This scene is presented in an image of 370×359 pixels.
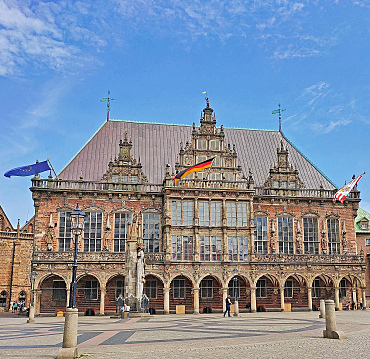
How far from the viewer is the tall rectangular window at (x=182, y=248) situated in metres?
41.9

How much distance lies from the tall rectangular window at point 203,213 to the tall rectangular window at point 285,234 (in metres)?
8.08

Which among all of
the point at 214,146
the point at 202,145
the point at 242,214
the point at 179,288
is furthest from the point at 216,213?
the point at 179,288

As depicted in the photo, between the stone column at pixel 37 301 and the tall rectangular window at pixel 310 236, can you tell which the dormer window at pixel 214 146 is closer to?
the tall rectangular window at pixel 310 236

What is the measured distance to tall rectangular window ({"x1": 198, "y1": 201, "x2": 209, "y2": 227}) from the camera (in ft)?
141

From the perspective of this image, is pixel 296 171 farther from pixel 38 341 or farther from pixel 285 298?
pixel 38 341

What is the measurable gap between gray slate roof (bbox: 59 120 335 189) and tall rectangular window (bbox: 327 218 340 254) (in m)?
4.39

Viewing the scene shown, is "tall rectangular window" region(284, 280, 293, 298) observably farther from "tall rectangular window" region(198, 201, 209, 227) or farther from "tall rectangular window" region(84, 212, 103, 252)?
"tall rectangular window" region(84, 212, 103, 252)

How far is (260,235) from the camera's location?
4559cm

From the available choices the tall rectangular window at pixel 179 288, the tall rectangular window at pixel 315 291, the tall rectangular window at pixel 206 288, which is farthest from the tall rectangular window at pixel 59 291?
the tall rectangular window at pixel 315 291

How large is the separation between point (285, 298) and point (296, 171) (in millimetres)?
13027

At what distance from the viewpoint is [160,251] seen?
4309 centimetres

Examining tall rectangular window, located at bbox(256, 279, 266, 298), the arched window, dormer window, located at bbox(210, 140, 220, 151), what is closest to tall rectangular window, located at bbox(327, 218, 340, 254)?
tall rectangular window, located at bbox(256, 279, 266, 298)

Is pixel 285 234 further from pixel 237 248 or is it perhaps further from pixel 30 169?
pixel 30 169

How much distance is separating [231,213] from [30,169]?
18631mm
